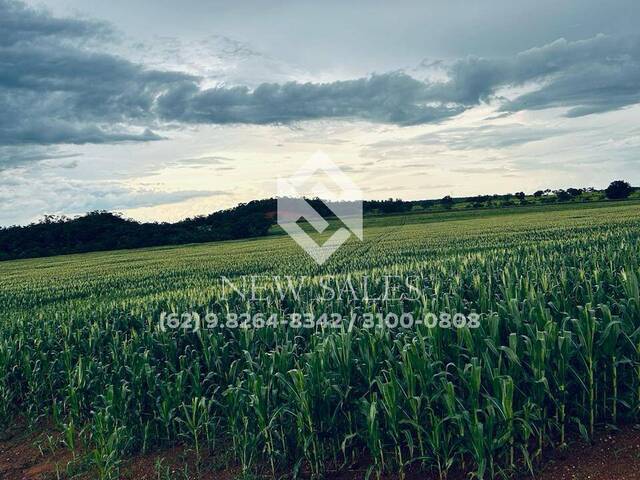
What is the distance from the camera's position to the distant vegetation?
92.0m

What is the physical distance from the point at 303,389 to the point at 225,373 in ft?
7.88

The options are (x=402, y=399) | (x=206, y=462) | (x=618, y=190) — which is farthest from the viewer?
(x=618, y=190)

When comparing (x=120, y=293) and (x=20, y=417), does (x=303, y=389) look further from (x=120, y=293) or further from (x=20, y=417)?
(x=120, y=293)

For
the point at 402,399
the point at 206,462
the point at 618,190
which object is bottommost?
the point at 206,462

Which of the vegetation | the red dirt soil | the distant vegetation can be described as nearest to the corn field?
the red dirt soil

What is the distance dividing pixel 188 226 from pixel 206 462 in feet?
324

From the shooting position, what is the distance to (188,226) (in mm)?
102312

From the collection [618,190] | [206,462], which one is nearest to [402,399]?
[206,462]

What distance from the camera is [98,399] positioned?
8695 millimetres

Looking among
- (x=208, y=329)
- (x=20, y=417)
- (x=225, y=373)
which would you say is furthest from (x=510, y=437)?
(x=20, y=417)

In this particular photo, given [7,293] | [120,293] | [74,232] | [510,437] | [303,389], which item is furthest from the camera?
[74,232]

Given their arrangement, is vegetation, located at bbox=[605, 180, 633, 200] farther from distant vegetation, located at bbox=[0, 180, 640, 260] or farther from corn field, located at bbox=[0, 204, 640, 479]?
corn field, located at bbox=[0, 204, 640, 479]

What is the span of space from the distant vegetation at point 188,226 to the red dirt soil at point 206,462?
82.9 m

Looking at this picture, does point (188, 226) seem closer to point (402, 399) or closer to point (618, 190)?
point (618, 190)
